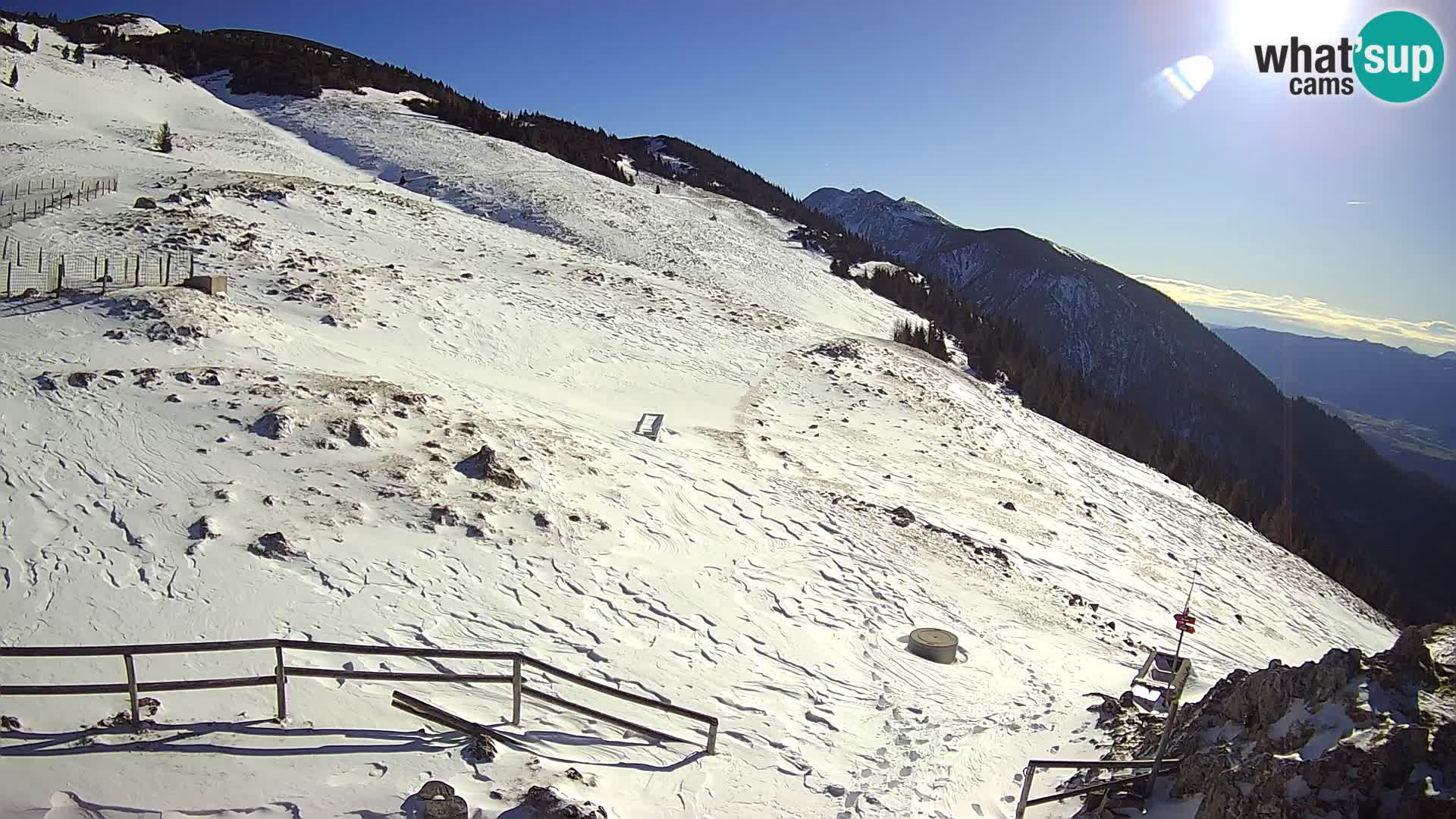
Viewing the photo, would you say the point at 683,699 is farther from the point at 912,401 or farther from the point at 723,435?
the point at 912,401

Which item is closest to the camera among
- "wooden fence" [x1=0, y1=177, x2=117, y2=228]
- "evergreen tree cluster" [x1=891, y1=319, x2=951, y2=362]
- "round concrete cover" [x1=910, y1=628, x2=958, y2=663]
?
"round concrete cover" [x1=910, y1=628, x2=958, y2=663]

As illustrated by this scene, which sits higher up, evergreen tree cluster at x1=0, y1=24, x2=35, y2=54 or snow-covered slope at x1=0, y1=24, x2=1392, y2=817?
evergreen tree cluster at x1=0, y1=24, x2=35, y2=54

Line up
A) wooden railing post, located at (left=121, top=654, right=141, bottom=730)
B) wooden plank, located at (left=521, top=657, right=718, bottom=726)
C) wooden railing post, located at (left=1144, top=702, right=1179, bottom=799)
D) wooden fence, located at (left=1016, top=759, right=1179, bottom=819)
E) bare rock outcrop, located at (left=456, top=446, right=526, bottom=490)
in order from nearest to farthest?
wooden railing post, located at (left=121, top=654, right=141, bottom=730) < wooden fence, located at (left=1016, top=759, right=1179, bottom=819) < wooden railing post, located at (left=1144, top=702, right=1179, bottom=799) < wooden plank, located at (left=521, top=657, right=718, bottom=726) < bare rock outcrop, located at (left=456, top=446, right=526, bottom=490)

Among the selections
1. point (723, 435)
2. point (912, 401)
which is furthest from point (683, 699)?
point (912, 401)

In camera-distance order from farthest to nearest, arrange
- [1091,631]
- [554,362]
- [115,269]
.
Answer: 1. [554,362]
2. [115,269]
3. [1091,631]

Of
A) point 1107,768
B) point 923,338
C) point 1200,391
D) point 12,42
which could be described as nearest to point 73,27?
point 12,42

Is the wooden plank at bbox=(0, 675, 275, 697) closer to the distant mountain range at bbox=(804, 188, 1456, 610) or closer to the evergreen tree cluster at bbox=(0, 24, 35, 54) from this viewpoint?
the evergreen tree cluster at bbox=(0, 24, 35, 54)

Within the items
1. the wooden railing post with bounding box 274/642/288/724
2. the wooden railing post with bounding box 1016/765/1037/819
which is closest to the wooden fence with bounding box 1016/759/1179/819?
the wooden railing post with bounding box 1016/765/1037/819

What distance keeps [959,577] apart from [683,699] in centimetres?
735

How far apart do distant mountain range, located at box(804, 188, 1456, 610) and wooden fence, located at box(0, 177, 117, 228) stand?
5335 centimetres

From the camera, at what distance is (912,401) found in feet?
81.7

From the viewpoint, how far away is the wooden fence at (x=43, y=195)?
21016mm

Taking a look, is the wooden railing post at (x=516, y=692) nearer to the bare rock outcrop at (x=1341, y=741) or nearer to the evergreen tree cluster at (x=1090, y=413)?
the bare rock outcrop at (x=1341, y=741)

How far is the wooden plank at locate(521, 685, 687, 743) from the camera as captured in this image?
7066 millimetres
